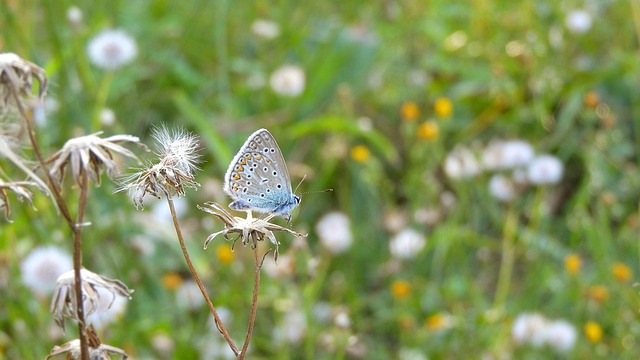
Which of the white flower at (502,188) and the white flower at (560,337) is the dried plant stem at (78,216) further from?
the white flower at (502,188)

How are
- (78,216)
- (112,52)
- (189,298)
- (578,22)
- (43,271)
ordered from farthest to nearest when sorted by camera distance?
(578,22), (112,52), (189,298), (43,271), (78,216)

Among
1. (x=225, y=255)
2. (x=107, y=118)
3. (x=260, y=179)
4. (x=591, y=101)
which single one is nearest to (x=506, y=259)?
(x=591, y=101)

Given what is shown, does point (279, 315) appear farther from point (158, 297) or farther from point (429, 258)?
point (429, 258)

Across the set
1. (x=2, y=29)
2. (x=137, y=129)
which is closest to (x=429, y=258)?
(x=137, y=129)

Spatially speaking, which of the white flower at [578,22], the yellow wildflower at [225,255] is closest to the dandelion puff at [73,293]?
the yellow wildflower at [225,255]

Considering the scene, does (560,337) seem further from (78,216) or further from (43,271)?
(78,216)

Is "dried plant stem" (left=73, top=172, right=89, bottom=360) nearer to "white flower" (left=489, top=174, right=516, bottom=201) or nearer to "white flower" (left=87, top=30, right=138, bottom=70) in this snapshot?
"white flower" (left=87, top=30, right=138, bottom=70)
